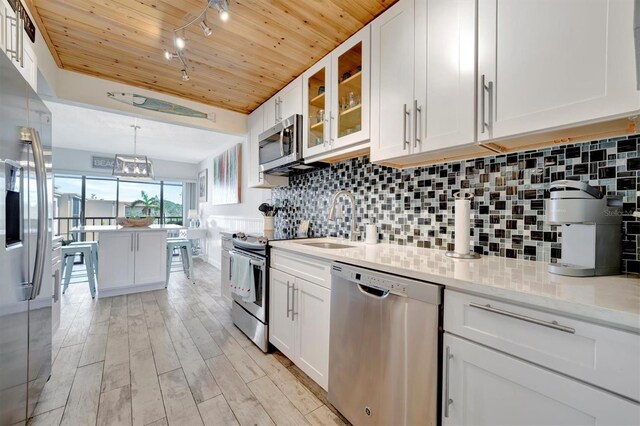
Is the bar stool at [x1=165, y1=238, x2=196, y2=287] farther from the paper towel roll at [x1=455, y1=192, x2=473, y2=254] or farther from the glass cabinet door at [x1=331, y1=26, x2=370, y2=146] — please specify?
the paper towel roll at [x1=455, y1=192, x2=473, y2=254]

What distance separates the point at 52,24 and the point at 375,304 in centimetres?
282

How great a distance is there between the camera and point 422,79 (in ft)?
4.55

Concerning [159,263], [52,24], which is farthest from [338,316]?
[159,263]

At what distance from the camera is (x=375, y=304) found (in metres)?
1.22

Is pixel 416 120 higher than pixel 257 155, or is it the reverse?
pixel 257 155

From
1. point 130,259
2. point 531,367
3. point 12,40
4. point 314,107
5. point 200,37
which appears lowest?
point 130,259

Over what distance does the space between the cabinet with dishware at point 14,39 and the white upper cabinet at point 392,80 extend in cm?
182

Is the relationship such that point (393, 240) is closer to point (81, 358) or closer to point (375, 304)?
point (375, 304)

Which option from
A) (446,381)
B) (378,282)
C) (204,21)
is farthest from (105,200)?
(446,381)

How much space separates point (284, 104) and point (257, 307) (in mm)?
1960

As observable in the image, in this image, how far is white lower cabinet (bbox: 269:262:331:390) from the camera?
1.57 meters

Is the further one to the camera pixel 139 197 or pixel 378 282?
pixel 139 197

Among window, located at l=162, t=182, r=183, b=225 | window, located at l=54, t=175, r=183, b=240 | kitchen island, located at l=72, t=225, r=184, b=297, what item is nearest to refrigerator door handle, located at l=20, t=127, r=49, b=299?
kitchen island, located at l=72, t=225, r=184, b=297

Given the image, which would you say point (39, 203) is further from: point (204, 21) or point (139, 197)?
point (139, 197)
